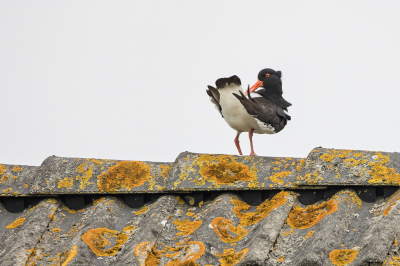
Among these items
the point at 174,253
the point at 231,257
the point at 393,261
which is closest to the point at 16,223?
the point at 174,253

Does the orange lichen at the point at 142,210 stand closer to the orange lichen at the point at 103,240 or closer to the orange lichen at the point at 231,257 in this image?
the orange lichen at the point at 103,240

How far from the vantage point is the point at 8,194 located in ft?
11.6

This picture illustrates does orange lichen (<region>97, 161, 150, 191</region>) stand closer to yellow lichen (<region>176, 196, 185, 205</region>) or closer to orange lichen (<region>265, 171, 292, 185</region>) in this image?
yellow lichen (<region>176, 196, 185, 205</region>)

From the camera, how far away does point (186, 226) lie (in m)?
3.04

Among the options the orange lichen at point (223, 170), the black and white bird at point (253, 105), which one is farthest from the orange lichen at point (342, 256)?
the black and white bird at point (253, 105)

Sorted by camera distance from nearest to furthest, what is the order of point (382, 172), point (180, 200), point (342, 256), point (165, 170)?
1. point (342, 256)
2. point (382, 172)
3. point (180, 200)
4. point (165, 170)

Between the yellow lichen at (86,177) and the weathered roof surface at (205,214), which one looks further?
the yellow lichen at (86,177)

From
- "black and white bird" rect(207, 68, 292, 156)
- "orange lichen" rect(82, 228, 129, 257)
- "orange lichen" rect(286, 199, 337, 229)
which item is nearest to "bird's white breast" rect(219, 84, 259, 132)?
"black and white bird" rect(207, 68, 292, 156)

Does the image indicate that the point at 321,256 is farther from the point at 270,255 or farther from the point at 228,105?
the point at 228,105

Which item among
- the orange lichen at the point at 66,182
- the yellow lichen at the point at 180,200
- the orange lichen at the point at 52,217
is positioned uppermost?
the orange lichen at the point at 66,182

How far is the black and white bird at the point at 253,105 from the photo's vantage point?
5.32 metres

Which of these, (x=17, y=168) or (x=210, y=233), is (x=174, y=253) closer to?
(x=210, y=233)

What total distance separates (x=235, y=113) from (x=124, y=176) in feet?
7.69

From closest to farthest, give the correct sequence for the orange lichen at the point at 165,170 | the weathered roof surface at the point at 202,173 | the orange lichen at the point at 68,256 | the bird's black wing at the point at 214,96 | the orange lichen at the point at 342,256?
the orange lichen at the point at 342,256, the orange lichen at the point at 68,256, the weathered roof surface at the point at 202,173, the orange lichen at the point at 165,170, the bird's black wing at the point at 214,96
